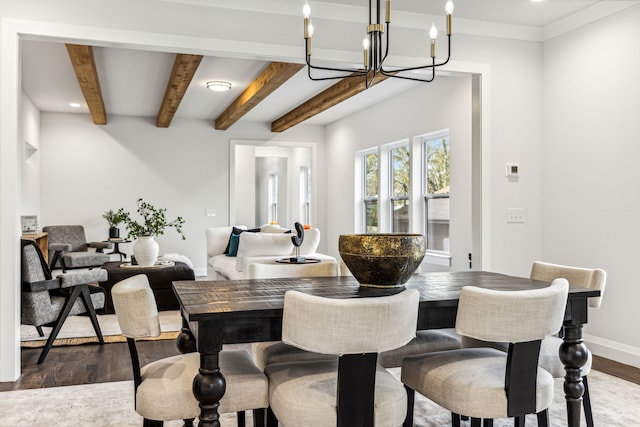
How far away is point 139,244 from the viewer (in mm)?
5781

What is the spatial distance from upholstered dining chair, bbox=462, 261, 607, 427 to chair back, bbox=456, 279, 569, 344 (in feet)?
1.62

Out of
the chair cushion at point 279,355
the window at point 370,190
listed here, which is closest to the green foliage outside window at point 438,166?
the window at point 370,190

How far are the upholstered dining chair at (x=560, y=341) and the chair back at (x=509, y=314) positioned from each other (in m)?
0.49

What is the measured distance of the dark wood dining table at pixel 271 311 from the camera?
1751mm

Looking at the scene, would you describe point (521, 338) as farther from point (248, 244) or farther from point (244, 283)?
point (248, 244)

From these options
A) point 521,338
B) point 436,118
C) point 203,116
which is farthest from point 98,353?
point 203,116

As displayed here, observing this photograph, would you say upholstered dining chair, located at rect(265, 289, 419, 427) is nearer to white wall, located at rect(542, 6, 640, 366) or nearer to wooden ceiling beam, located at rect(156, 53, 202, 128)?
white wall, located at rect(542, 6, 640, 366)

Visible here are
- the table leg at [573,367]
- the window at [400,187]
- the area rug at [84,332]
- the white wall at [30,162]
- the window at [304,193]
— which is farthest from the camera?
the window at [304,193]

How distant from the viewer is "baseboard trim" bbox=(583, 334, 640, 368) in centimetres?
371

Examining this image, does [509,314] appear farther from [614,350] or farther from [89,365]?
[89,365]

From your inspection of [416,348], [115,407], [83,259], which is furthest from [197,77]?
[416,348]

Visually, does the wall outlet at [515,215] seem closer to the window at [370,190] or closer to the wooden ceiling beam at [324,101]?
the wooden ceiling beam at [324,101]

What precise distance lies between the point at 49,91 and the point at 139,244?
8.51 ft

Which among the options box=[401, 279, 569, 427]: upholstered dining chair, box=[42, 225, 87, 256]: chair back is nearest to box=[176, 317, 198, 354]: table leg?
box=[401, 279, 569, 427]: upholstered dining chair
